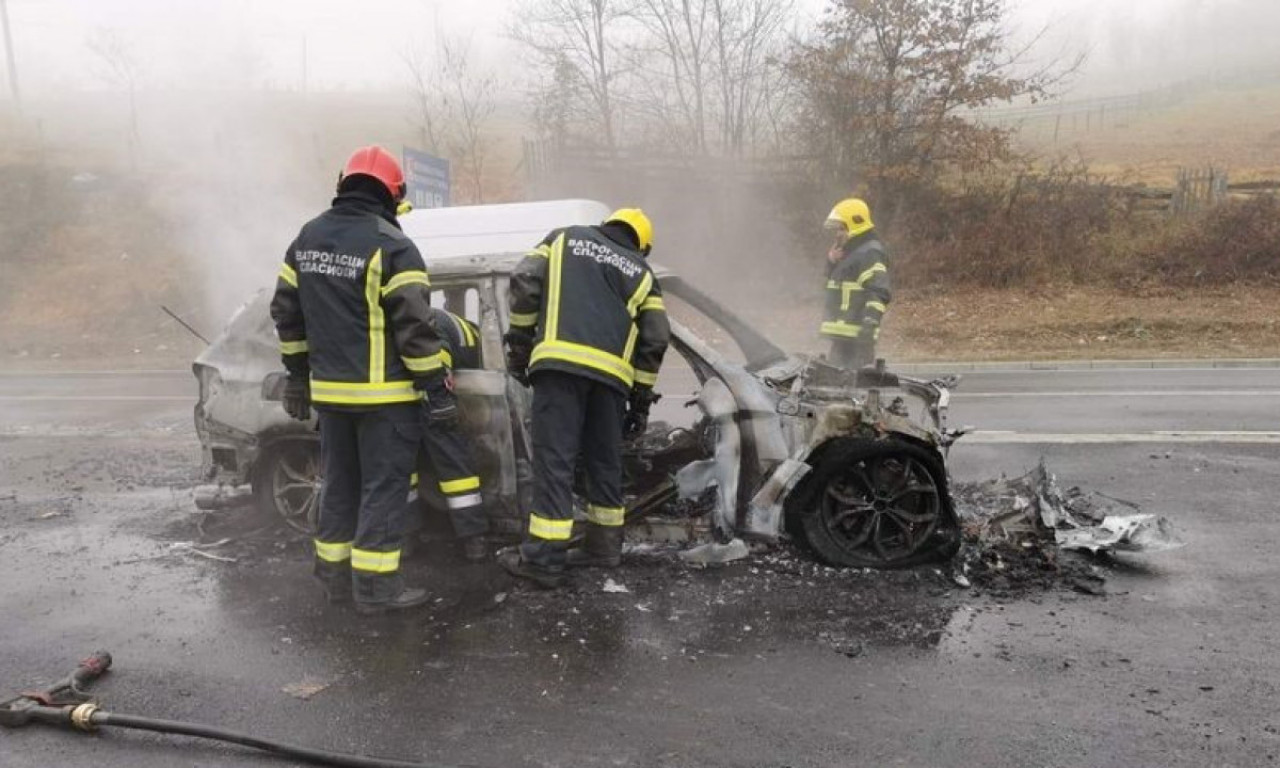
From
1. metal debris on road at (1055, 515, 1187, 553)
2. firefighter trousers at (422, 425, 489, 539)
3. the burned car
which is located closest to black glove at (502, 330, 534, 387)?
the burned car

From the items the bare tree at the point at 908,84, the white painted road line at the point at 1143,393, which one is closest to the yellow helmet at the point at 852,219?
the white painted road line at the point at 1143,393

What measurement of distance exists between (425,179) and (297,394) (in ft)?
37.2

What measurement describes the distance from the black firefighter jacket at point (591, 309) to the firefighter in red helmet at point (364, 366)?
46 cm

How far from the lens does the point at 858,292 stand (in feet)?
23.1

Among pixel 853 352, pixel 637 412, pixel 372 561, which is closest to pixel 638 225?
pixel 637 412

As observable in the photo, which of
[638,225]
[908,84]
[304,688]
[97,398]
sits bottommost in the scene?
[97,398]

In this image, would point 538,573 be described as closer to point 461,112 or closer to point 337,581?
point 337,581

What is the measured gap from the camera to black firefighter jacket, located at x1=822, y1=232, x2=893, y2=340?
698 cm

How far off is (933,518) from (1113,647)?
3.31 ft

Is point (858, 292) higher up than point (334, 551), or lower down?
higher up

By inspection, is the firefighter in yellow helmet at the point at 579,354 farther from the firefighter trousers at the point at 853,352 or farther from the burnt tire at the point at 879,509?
the firefighter trousers at the point at 853,352

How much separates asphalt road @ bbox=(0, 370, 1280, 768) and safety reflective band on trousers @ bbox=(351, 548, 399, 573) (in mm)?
223

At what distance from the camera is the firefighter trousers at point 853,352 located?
713 centimetres

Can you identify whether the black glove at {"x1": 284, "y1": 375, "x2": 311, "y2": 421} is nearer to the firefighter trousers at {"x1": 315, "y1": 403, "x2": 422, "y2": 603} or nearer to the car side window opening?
the firefighter trousers at {"x1": 315, "y1": 403, "x2": 422, "y2": 603}
